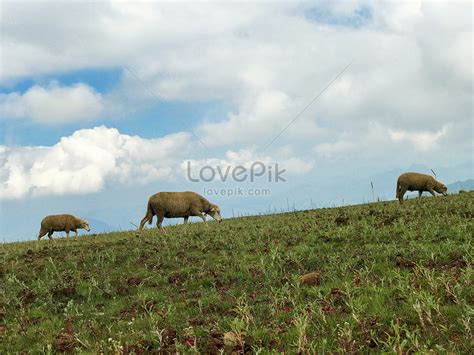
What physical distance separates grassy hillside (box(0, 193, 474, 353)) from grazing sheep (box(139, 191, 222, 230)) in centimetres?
922

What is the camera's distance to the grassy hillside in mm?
5613

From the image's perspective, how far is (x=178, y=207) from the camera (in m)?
25.5

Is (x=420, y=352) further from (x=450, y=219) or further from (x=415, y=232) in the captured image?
(x=450, y=219)

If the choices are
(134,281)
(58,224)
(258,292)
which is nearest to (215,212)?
(58,224)

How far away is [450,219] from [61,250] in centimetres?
1381

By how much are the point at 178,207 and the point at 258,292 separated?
57.5ft

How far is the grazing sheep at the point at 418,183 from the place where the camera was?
91.8ft

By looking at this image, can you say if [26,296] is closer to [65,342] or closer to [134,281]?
[134,281]

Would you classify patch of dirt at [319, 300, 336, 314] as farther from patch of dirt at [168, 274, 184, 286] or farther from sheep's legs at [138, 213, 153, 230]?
sheep's legs at [138, 213, 153, 230]

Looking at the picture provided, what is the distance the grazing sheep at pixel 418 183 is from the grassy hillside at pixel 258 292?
13181 mm

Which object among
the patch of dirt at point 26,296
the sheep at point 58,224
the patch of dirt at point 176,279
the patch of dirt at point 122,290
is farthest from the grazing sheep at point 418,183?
the sheep at point 58,224

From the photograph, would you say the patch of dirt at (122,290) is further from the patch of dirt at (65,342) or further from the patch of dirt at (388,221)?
the patch of dirt at (388,221)

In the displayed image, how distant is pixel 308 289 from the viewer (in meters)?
7.86

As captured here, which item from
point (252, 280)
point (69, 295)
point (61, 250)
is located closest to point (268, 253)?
point (252, 280)
